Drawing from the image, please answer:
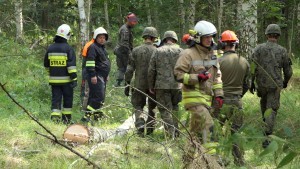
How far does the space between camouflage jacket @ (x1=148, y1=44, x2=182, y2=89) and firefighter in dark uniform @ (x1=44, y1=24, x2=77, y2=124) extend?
2.03 meters

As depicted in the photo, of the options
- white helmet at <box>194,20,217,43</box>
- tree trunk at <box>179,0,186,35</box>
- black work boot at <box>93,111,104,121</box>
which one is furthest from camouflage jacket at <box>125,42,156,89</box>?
tree trunk at <box>179,0,186,35</box>

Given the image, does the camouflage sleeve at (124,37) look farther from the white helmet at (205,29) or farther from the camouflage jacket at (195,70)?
the white helmet at (205,29)

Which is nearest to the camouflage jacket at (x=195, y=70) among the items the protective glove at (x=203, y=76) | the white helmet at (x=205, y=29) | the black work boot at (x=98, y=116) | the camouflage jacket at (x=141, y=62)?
the protective glove at (x=203, y=76)

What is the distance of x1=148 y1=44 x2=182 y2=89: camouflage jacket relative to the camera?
9.58 meters

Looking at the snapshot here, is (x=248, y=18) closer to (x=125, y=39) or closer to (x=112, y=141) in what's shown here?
(x=125, y=39)

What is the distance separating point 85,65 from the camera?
11.8 m

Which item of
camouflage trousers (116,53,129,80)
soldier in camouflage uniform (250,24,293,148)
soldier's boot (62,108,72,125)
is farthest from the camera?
camouflage trousers (116,53,129,80)

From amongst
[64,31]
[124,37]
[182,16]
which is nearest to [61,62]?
[64,31]

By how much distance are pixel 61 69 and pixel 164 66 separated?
245 cm

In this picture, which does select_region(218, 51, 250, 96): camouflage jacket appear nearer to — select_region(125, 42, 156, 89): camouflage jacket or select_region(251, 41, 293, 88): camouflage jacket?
select_region(251, 41, 293, 88): camouflage jacket

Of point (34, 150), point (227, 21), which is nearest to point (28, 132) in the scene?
point (34, 150)

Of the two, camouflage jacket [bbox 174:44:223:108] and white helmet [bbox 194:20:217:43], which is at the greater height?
white helmet [bbox 194:20:217:43]

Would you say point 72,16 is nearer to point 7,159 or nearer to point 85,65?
point 85,65

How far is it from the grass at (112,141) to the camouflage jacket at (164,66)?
768mm
